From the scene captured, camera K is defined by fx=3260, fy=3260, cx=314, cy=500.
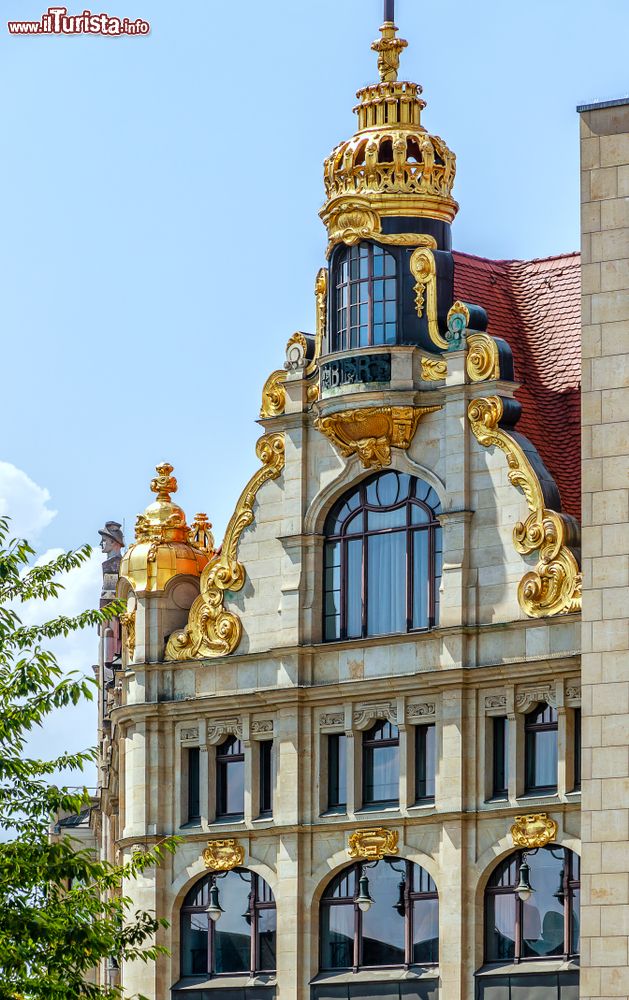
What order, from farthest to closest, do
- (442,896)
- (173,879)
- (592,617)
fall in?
(173,879), (442,896), (592,617)

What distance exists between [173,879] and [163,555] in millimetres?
7881

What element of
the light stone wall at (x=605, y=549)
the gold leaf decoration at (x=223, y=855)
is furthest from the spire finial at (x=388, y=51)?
the gold leaf decoration at (x=223, y=855)

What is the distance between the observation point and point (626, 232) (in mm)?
64250

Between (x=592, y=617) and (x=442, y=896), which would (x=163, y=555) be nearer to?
(x=442, y=896)

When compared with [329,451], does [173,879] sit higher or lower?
lower

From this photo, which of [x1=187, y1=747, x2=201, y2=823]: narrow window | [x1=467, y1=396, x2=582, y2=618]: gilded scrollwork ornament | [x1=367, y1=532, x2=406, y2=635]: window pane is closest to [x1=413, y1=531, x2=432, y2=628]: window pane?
[x1=367, y1=532, x2=406, y2=635]: window pane

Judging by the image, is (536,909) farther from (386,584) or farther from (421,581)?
(386,584)

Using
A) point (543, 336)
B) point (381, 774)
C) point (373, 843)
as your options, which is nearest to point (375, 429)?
point (543, 336)

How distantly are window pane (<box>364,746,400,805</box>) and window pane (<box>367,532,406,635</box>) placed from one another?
2711 mm

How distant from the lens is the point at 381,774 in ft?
241

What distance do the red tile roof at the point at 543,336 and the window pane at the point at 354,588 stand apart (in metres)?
4.73

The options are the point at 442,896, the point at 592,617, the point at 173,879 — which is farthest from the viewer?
the point at 173,879

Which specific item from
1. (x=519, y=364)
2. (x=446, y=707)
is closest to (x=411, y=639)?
(x=446, y=707)

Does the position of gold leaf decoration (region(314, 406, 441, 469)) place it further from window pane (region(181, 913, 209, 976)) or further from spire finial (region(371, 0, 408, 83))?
window pane (region(181, 913, 209, 976))
